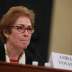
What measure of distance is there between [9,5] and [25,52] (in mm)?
330

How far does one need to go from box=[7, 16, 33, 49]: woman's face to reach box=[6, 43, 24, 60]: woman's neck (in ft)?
0.07

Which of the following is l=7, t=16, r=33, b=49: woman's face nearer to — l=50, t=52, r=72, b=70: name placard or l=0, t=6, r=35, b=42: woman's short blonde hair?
l=0, t=6, r=35, b=42: woman's short blonde hair

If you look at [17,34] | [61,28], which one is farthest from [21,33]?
[61,28]

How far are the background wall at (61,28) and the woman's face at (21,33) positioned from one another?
0.53 feet

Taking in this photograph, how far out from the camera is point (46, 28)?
153cm

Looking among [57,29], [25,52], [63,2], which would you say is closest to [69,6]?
[63,2]

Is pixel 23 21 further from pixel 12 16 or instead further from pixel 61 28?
pixel 61 28

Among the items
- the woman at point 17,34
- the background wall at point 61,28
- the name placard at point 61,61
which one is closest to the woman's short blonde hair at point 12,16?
the woman at point 17,34

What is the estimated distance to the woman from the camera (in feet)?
4.81

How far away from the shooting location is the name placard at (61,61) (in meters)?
1.38

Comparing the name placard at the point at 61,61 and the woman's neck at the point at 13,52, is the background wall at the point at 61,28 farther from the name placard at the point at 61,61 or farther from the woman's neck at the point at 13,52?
the woman's neck at the point at 13,52

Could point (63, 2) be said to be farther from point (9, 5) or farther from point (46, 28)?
point (9, 5)

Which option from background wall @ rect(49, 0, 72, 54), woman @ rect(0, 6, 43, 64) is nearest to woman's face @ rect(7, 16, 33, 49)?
woman @ rect(0, 6, 43, 64)

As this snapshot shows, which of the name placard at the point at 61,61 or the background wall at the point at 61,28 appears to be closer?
the name placard at the point at 61,61
